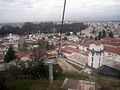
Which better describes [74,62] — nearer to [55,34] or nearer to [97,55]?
[97,55]

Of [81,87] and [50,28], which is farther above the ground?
[50,28]

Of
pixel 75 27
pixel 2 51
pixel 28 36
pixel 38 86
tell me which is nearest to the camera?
pixel 38 86

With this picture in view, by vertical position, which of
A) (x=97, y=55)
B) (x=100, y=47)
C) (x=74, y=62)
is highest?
(x=100, y=47)

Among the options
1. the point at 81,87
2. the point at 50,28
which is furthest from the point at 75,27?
the point at 81,87

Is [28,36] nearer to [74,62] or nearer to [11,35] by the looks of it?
[11,35]

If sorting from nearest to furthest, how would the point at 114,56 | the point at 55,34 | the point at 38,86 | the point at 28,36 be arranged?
the point at 38,86 < the point at 114,56 < the point at 28,36 < the point at 55,34

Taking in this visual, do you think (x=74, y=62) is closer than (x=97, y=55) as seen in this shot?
No

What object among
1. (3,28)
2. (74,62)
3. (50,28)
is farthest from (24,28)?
(74,62)
